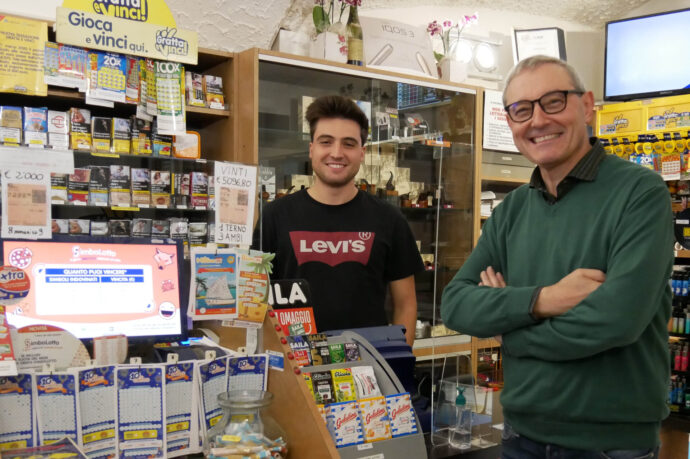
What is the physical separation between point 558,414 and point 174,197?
2.34 meters

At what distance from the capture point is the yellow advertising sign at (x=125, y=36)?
3248 mm

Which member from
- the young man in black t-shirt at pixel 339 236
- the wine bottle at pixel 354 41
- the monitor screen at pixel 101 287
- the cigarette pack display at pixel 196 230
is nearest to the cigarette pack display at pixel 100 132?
the cigarette pack display at pixel 196 230

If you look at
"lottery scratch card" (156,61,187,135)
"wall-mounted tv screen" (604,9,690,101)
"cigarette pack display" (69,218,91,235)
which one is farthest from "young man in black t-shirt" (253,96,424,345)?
"wall-mounted tv screen" (604,9,690,101)

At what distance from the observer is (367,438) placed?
1604 millimetres

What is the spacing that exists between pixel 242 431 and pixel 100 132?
2.70m

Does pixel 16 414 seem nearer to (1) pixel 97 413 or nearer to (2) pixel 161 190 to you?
(1) pixel 97 413

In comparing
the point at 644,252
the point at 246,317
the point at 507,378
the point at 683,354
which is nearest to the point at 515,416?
the point at 507,378

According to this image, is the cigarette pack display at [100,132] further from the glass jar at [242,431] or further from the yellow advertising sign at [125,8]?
the glass jar at [242,431]

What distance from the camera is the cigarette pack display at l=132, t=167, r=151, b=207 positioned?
3395mm

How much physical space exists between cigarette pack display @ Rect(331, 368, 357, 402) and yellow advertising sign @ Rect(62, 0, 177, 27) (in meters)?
2.55

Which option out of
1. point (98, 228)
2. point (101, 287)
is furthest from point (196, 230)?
point (101, 287)

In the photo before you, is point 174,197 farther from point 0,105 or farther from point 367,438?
point 367,438

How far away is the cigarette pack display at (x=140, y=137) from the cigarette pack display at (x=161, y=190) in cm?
30

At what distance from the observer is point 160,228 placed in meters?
3.60
